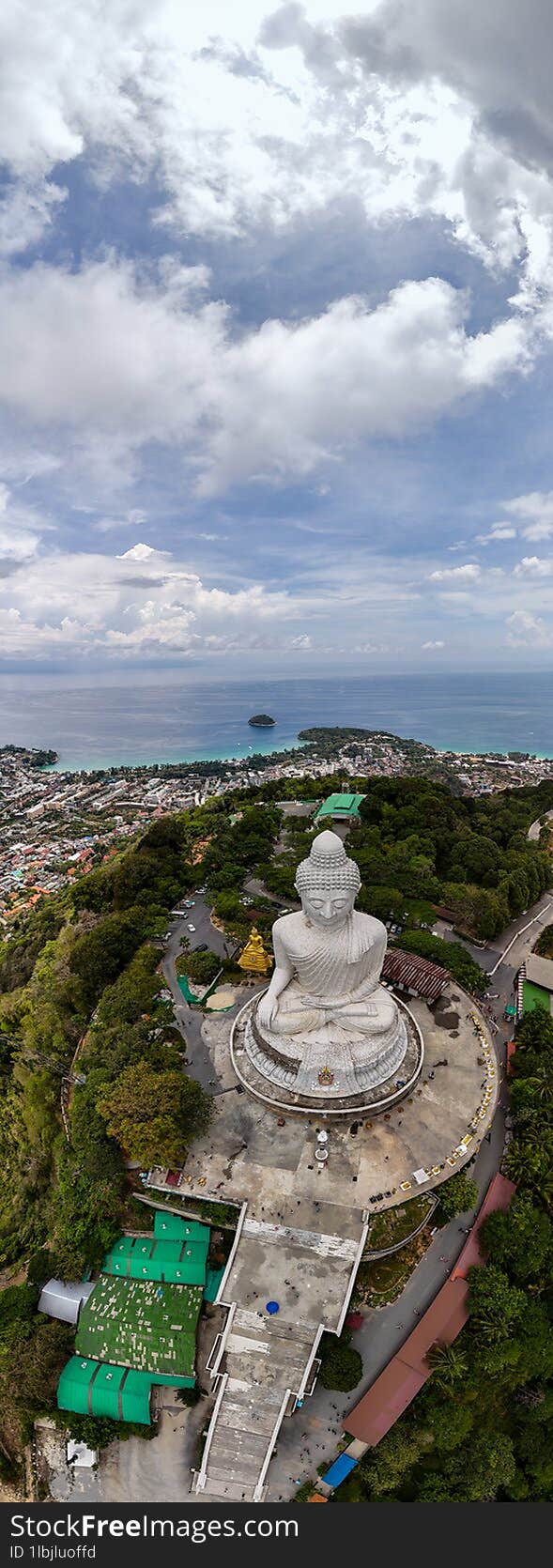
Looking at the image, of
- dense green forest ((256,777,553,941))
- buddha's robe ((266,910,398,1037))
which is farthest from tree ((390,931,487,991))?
buddha's robe ((266,910,398,1037))

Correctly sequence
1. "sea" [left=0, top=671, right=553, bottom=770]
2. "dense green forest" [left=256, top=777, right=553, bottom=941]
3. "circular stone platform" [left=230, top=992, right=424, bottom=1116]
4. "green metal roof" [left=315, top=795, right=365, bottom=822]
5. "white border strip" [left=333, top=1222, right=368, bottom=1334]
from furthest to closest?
"sea" [left=0, top=671, right=553, bottom=770] < "green metal roof" [left=315, top=795, right=365, bottom=822] < "dense green forest" [left=256, top=777, right=553, bottom=941] < "circular stone platform" [left=230, top=992, right=424, bottom=1116] < "white border strip" [left=333, top=1222, right=368, bottom=1334]

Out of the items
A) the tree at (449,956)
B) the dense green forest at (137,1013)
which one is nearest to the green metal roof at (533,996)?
the tree at (449,956)

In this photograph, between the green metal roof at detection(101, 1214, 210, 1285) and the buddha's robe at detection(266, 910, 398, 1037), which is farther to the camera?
the buddha's robe at detection(266, 910, 398, 1037)

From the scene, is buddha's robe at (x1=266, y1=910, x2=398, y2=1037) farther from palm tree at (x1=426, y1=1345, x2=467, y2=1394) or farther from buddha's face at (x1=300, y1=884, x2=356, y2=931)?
palm tree at (x1=426, y1=1345, x2=467, y2=1394)

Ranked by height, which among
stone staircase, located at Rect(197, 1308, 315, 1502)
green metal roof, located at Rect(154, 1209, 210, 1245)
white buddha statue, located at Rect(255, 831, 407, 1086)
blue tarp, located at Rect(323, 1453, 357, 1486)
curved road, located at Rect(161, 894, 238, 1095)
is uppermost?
white buddha statue, located at Rect(255, 831, 407, 1086)

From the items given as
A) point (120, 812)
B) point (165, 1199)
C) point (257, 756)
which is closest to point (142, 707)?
point (257, 756)

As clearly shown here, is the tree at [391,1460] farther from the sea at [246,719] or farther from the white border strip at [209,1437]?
the sea at [246,719]
